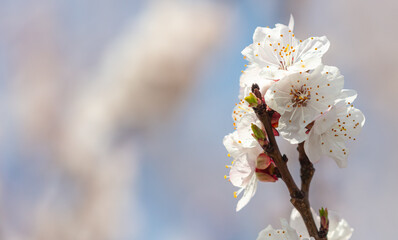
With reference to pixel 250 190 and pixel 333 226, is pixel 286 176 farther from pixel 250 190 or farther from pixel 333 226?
pixel 333 226

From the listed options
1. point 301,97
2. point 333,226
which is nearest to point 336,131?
point 301,97

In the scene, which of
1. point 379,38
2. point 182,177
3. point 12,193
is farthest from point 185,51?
point 12,193

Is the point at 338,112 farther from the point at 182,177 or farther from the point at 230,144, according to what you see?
the point at 182,177

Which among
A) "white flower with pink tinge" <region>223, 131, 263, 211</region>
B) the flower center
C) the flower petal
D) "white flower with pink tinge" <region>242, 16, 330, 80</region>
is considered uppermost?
"white flower with pink tinge" <region>242, 16, 330, 80</region>

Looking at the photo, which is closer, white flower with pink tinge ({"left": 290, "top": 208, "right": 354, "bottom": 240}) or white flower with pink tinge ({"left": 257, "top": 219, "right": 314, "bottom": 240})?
white flower with pink tinge ({"left": 257, "top": 219, "right": 314, "bottom": 240})

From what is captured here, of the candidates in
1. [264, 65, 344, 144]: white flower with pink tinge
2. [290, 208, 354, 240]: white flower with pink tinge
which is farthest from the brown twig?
[290, 208, 354, 240]: white flower with pink tinge

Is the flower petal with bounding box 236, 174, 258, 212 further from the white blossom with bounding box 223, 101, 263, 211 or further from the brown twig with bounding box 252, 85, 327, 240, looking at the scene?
the brown twig with bounding box 252, 85, 327, 240
